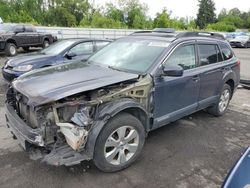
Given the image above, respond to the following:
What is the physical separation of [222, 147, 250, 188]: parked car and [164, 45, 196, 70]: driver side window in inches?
76.6

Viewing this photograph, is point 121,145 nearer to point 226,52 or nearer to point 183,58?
point 183,58

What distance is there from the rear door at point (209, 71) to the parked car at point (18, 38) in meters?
12.1

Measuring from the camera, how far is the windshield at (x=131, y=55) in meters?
4.05

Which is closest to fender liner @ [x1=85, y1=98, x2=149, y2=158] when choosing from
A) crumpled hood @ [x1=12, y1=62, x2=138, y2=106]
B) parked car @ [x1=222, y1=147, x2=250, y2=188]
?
crumpled hood @ [x1=12, y1=62, x2=138, y2=106]

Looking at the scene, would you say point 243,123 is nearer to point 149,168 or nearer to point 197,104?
point 197,104

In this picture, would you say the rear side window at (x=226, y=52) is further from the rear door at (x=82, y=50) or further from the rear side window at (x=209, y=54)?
the rear door at (x=82, y=50)

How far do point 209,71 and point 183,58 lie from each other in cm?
80

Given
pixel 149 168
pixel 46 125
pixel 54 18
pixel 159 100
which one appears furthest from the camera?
pixel 54 18

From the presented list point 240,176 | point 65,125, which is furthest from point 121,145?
point 240,176

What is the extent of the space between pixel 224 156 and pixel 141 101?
1.62 m

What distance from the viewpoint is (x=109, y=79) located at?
140 inches

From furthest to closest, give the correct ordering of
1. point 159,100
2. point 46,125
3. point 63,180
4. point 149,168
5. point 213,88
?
1. point 213,88
2. point 159,100
3. point 149,168
4. point 63,180
5. point 46,125

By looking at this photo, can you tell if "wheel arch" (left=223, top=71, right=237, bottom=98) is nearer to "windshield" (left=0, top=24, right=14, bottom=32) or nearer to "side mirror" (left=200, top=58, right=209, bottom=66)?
"side mirror" (left=200, top=58, right=209, bottom=66)

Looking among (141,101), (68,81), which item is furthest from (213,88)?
(68,81)
